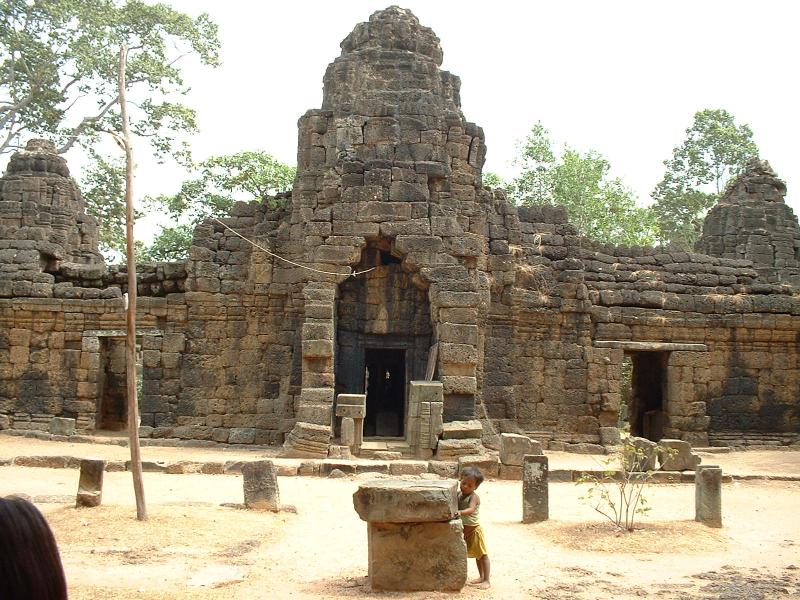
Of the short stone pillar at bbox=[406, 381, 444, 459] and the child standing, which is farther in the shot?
the short stone pillar at bbox=[406, 381, 444, 459]

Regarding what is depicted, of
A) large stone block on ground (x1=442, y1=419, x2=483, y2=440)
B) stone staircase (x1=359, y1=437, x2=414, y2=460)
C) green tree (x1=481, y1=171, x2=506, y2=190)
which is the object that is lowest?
stone staircase (x1=359, y1=437, x2=414, y2=460)

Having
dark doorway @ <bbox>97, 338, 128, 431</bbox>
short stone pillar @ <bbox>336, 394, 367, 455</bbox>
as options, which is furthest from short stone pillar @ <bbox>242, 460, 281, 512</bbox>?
dark doorway @ <bbox>97, 338, 128, 431</bbox>

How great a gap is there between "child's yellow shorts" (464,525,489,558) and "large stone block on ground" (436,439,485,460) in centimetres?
647

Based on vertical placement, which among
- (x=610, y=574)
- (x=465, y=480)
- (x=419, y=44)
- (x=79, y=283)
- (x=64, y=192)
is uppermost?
(x=419, y=44)

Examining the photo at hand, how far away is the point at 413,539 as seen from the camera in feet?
22.1

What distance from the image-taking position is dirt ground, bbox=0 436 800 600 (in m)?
6.75

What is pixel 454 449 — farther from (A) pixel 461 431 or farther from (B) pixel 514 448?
(B) pixel 514 448

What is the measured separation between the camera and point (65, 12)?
86.3ft

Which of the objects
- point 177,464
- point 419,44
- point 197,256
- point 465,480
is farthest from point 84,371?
point 465,480

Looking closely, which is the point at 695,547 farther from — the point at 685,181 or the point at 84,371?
the point at 685,181

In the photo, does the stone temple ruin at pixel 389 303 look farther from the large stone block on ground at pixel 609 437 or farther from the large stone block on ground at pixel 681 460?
the large stone block on ground at pixel 681 460

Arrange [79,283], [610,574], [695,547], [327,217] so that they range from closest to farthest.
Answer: [610,574]
[695,547]
[327,217]
[79,283]

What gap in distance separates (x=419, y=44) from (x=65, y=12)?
14.2 m

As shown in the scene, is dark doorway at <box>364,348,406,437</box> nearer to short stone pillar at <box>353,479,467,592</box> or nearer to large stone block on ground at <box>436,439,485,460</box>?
large stone block on ground at <box>436,439,485,460</box>
